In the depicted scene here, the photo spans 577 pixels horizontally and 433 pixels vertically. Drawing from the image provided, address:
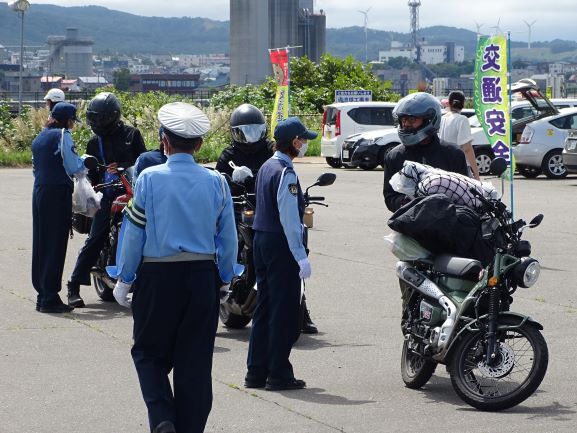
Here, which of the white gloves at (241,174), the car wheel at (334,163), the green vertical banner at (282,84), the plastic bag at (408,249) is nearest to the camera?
the plastic bag at (408,249)

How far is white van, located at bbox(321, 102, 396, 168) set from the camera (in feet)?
101

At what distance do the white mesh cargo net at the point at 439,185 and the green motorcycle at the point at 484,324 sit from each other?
0.30 ft

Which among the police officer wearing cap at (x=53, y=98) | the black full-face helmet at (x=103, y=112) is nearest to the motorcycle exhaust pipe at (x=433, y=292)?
the black full-face helmet at (x=103, y=112)

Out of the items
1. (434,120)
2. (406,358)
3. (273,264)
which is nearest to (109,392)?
(273,264)

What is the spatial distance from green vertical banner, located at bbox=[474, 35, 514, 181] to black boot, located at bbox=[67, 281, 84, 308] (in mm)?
6391

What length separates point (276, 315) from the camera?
25.8 feet

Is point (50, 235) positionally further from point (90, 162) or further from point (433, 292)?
point (433, 292)

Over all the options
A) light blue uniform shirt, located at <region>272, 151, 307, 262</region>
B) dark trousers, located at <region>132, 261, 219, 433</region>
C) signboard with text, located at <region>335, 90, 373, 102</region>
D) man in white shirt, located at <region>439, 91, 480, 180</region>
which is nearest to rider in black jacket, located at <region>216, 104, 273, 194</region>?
light blue uniform shirt, located at <region>272, 151, 307, 262</region>

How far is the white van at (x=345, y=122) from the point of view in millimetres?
30859

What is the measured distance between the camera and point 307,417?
7113 mm

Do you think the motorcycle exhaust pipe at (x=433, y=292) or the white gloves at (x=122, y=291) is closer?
the white gloves at (x=122, y=291)

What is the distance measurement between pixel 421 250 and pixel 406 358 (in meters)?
0.73

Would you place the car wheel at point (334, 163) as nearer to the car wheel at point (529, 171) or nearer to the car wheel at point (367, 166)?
the car wheel at point (367, 166)

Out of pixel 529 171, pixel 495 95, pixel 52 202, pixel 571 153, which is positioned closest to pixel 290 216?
pixel 52 202
